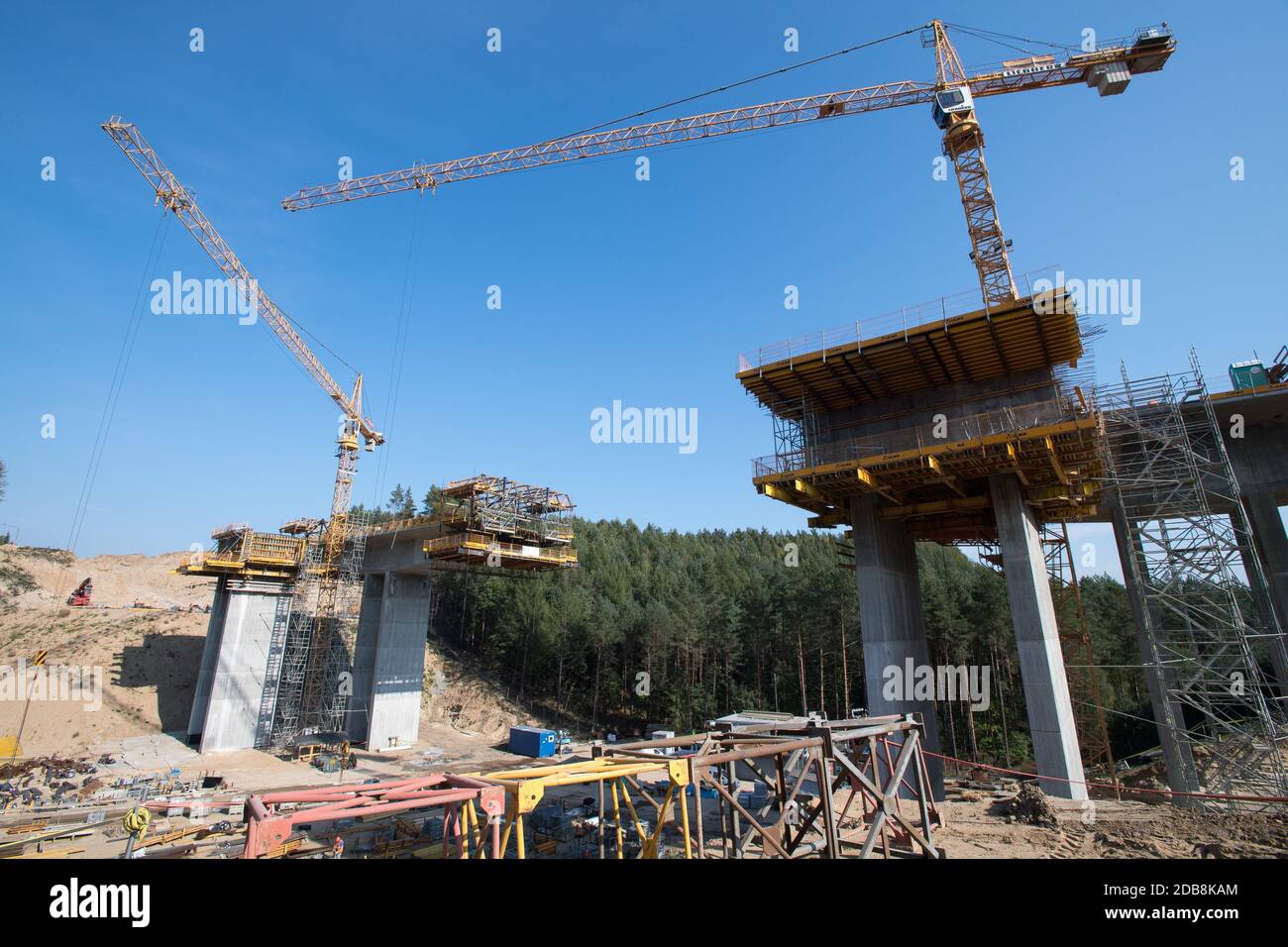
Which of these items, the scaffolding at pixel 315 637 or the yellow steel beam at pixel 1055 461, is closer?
the yellow steel beam at pixel 1055 461

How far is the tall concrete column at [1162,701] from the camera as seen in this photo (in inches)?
1006

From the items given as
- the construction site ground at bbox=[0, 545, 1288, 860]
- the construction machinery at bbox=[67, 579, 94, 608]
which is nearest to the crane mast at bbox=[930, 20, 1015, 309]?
the construction site ground at bbox=[0, 545, 1288, 860]

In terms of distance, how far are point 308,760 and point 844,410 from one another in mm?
39406

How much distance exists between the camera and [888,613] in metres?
26.8

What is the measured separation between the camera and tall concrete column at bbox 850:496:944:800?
83.5ft

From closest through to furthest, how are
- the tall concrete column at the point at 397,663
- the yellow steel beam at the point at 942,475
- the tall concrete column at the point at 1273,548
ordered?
the yellow steel beam at the point at 942,475
the tall concrete column at the point at 1273,548
the tall concrete column at the point at 397,663

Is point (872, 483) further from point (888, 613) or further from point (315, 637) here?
point (315, 637)

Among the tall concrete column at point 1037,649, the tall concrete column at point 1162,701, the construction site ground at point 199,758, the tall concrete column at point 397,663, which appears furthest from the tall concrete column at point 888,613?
the tall concrete column at point 397,663

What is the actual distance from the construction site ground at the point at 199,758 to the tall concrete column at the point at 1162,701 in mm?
4261

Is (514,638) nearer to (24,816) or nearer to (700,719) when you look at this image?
(700,719)

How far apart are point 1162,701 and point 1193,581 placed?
6.13 meters

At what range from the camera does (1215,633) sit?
24.4 metres

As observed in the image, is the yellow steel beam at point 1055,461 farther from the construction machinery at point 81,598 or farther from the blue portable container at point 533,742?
the construction machinery at point 81,598

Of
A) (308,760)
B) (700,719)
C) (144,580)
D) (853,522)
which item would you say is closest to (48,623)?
(308,760)
